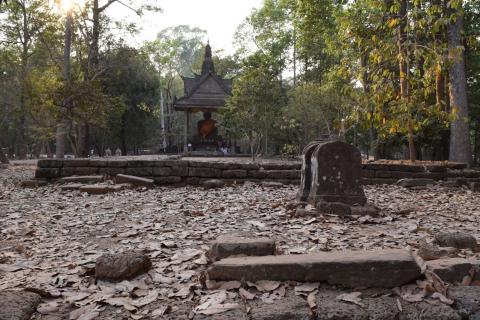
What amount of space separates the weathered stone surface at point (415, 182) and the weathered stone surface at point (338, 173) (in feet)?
13.0

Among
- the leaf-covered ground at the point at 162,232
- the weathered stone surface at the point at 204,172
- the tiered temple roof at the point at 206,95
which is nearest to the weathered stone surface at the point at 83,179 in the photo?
the leaf-covered ground at the point at 162,232

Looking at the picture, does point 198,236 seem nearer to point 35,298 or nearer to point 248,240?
point 248,240

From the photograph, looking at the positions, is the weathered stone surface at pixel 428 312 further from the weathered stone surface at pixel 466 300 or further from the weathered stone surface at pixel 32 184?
the weathered stone surface at pixel 32 184

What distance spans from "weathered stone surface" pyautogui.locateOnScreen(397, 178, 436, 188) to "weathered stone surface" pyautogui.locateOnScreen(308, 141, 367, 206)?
395cm

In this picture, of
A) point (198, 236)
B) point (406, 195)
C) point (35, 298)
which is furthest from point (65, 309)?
point (406, 195)

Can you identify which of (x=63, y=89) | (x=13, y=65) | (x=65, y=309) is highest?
(x=13, y=65)

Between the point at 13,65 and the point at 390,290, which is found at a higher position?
the point at 13,65

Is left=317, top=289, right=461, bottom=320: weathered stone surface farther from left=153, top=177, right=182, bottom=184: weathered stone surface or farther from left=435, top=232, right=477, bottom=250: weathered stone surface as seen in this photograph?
left=153, top=177, right=182, bottom=184: weathered stone surface

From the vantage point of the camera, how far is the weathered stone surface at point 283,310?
2.47 metres

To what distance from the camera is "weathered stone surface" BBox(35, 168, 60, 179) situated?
31.1ft

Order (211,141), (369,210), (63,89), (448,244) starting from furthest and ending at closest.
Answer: (211,141)
(63,89)
(369,210)
(448,244)

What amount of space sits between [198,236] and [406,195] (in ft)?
17.4

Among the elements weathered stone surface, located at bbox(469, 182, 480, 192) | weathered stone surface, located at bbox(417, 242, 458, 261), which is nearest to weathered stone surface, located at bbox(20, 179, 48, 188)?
weathered stone surface, located at bbox(417, 242, 458, 261)

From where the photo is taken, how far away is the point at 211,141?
2989 cm
